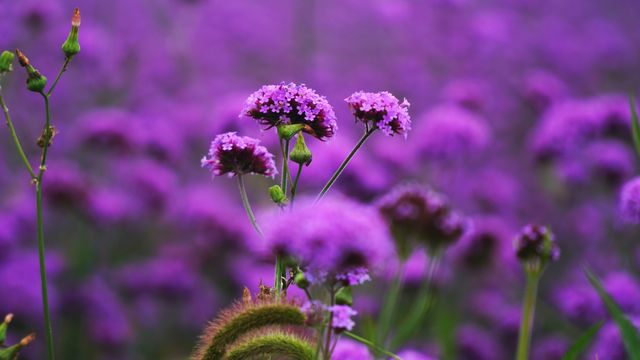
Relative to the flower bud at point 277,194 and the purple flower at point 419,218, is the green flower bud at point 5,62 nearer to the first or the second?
the flower bud at point 277,194

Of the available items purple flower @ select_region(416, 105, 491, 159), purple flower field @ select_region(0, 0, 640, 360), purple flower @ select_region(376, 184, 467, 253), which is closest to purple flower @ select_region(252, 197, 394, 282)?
purple flower field @ select_region(0, 0, 640, 360)

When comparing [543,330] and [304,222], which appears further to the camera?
[543,330]

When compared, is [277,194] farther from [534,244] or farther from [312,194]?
[312,194]

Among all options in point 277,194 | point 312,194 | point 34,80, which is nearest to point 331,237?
point 277,194

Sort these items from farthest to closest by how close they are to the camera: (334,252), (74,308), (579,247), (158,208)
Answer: (579,247) → (158,208) → (74,308) → (334,252)

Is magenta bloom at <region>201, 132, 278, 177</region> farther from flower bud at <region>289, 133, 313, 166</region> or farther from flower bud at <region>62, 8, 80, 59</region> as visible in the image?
flower bud at <region>62, 8, 80, 59</region>

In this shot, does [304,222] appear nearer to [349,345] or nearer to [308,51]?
[349,345]

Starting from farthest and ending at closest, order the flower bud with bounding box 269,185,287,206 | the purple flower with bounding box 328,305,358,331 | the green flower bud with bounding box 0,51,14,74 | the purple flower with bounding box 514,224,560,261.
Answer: the purple flower with bounding box 514,224,560,261
the green flower bud with bounding box 0,51,14,74
the flower bud with bounding box 269,185,287,206
the purple flower with bounding box 328,305,358,331

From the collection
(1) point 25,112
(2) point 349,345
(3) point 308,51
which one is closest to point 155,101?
(1) point 25,112
